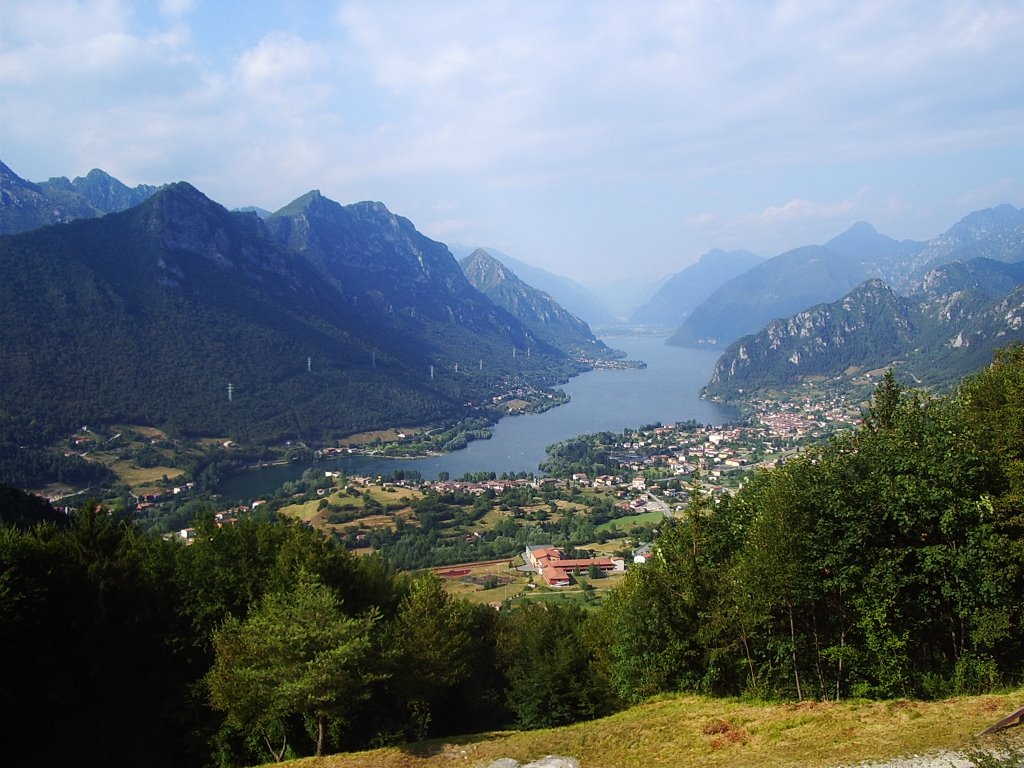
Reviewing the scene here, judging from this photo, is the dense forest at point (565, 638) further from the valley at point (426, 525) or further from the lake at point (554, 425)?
the lake at point (554, 425)

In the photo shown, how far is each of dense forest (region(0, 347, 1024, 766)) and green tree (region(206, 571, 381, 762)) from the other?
0.05m

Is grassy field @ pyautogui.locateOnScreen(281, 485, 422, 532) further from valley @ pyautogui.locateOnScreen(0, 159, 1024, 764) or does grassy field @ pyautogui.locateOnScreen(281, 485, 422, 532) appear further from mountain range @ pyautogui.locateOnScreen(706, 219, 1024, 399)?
mountain range @ pyautogui.locateOnScreen(706, 219, 1024, 399)

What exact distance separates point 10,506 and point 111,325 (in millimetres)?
86864

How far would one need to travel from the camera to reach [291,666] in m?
11.6

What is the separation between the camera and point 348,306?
184500mm

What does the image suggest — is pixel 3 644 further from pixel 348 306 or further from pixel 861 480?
pixel 348 306

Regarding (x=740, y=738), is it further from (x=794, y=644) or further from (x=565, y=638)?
(x=565, y=638)

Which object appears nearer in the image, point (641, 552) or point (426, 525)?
point (641, 552)

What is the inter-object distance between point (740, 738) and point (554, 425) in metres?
112

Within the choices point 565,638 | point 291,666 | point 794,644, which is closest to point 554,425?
point 565,638

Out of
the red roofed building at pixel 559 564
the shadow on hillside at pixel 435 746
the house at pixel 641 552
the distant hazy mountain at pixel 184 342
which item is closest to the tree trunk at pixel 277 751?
the shadow on hillside at pixel 435 746

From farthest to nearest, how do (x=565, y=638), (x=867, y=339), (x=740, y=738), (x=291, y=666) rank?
(x=867, y=339)
(x=565, y=638)
(x=291, y=666)
(x=740, y=738)

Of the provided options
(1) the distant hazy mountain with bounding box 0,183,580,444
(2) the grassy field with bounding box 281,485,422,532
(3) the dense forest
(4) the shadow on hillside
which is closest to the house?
(2) the grassy field with bounding box 281,485,422,532

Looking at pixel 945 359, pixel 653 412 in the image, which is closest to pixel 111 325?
pixel 653 412
